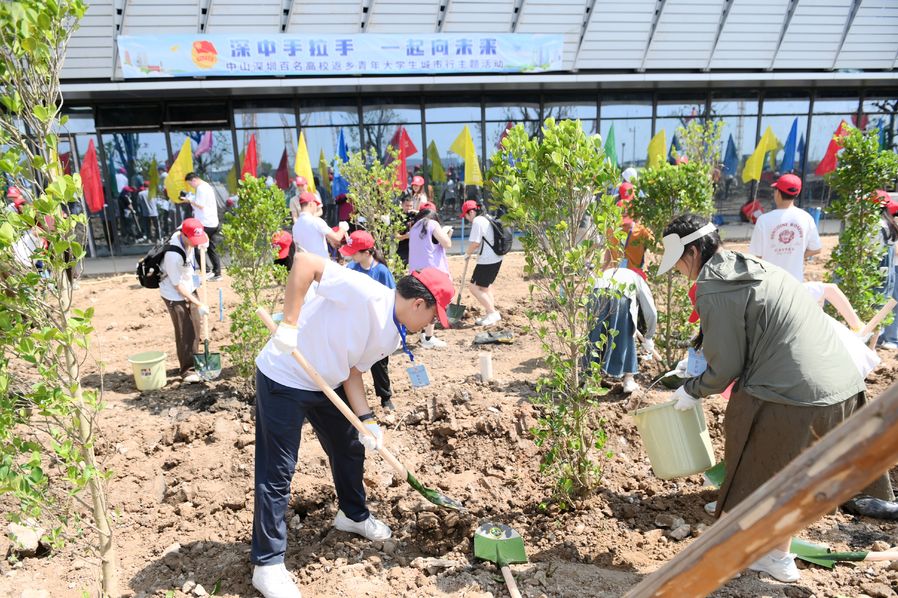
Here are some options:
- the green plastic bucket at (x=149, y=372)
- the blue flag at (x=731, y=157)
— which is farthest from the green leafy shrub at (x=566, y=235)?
the blue flag at (x=731, y=157)

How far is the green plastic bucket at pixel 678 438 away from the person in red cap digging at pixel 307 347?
116 centimetres

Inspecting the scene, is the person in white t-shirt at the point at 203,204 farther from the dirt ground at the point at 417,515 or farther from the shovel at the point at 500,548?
the shovel at the point at 500,548

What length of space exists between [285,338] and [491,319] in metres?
5.13

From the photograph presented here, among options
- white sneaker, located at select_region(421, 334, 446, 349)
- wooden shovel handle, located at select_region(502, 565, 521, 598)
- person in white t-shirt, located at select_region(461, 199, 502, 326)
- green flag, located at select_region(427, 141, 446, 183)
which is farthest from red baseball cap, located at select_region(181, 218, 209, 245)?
green flag, located at select_region(427, 141, 446, 183)

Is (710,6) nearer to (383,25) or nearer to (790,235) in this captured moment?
(383,25)

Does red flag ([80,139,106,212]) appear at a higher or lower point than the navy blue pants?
higher

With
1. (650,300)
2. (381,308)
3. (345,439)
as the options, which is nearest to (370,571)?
(345,439)

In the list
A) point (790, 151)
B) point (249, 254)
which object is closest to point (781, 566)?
point (249, 254)

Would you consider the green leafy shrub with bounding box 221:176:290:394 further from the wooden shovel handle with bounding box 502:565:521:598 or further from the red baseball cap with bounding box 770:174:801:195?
the red baseball cap with bounding box 770:174:801:195

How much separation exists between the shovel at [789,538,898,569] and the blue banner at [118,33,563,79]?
11327 mm

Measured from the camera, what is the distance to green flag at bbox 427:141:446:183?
1390 cm

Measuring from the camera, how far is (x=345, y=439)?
3.11 meters

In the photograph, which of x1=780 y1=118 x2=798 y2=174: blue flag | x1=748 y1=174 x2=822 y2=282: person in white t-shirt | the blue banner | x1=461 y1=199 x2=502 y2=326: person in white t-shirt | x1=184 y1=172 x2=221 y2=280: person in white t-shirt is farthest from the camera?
x1=780 y1=118 x2=798 y2=174: blue flag

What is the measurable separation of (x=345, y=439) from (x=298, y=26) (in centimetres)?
1119
